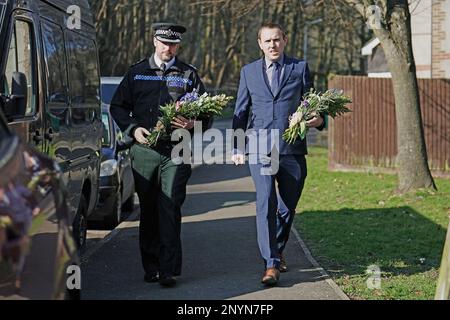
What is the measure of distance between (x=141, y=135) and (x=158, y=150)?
0.74 ft

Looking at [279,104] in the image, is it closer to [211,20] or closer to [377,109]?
[377,109]

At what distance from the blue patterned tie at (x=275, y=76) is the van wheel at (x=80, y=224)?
229cm

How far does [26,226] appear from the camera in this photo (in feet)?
13.4

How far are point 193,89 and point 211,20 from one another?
40325 mm

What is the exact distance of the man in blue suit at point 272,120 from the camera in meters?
7.83

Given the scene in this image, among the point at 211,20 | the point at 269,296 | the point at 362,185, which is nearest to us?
the point at 269,296

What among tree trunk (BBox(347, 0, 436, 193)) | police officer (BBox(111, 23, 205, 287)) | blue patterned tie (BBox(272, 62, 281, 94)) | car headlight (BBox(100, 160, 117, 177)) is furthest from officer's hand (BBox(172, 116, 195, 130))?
tree trunk (BBox(347, 0, 436, 193))

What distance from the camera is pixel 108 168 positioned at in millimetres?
12195

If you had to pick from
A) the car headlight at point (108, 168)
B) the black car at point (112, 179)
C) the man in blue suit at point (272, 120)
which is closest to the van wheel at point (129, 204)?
the black car at point (112, 179)

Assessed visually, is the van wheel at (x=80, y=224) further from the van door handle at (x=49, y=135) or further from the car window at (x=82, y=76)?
the van door handle at (x=49, y=135)

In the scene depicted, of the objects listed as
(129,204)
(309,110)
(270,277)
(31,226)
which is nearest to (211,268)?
(270,277)

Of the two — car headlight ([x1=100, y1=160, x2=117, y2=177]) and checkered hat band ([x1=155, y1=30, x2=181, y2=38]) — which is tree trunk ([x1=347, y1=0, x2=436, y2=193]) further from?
checkered hat band ([x1=155, y1=30, x2=181, y2=38])

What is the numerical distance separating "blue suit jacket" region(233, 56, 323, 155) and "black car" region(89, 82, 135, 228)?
3.34 metres
